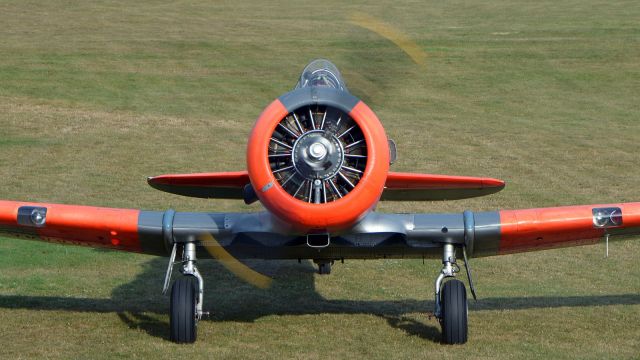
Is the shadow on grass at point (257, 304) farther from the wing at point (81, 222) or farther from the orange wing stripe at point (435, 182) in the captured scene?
the orange wing stripe at point (435, 182)

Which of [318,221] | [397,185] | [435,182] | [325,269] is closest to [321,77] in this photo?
[318,221]

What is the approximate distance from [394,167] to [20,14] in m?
27.6

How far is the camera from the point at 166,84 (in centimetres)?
3170

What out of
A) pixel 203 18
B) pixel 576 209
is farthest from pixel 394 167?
pixel 203 18

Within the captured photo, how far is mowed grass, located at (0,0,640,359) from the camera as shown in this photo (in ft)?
35.9

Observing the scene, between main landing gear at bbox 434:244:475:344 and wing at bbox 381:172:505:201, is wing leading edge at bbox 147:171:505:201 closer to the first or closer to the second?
wing at bbox 381:172:505:201

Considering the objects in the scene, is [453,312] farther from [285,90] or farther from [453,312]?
[285,90]

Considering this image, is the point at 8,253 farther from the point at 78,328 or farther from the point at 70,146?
the point at 70,146

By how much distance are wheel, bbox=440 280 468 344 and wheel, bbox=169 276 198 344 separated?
2381 millimetres

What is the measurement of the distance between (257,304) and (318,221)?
125 inches

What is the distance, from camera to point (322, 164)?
9.41 m

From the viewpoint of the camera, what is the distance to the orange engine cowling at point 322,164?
31.1 feet

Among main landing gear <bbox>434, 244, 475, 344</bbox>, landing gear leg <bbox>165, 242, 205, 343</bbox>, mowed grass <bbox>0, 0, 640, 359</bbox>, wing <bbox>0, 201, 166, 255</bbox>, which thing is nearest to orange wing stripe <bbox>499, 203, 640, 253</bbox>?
main landing gear <bbox>434, 244, 475, 344</bbox>

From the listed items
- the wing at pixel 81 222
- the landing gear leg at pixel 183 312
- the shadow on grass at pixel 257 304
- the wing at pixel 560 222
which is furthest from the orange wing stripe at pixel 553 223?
the wing at pixel 81 222
